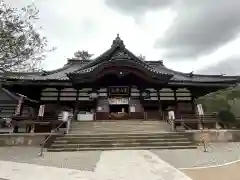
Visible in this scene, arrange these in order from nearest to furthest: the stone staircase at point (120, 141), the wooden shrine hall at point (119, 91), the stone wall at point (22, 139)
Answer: the stone staircase at point (120, 141) → the stone wall at point (22, 139) → the wooden shrine hall at point (119, 91)

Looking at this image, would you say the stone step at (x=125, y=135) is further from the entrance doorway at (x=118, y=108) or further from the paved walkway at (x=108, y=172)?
the entrance doorway at (x=118, y=108)

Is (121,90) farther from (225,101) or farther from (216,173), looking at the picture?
(225,101)

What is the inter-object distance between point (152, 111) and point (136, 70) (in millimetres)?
3554

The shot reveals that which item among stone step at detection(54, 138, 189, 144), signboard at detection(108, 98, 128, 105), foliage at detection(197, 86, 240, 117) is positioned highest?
foliage at detection(197, 86, 240, 117)

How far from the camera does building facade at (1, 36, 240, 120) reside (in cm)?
1788

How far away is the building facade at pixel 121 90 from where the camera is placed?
17875 millimetres

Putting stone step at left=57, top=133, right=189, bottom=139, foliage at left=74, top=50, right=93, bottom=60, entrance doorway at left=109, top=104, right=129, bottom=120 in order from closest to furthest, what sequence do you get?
stone step at left=57, top=133, right=189, bottom=139 < entrance doorway at left=109, top=104, right=129, bottom=120 < foliage at left=74, top=50, right=93, bottom=60

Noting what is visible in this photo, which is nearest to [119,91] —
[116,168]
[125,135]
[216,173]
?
[125,135]

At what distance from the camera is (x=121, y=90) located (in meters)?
19.1

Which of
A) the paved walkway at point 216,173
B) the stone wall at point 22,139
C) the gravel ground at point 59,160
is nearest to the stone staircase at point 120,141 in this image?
the stone wall at point 22,139

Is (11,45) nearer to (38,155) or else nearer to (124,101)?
(38,155)

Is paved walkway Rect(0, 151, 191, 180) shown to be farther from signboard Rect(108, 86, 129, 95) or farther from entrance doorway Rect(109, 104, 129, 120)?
signboard Rect(108, 86, 129, 95)

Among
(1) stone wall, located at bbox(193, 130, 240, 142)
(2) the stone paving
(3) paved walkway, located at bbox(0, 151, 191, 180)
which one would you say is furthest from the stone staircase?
(3) paved walkway, located at bbox(0, 151, 191, 180)

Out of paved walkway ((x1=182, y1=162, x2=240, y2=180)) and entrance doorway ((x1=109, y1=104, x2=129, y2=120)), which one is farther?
entrance doorway ((x1=109, y1=104, x2=129, y2=120))
